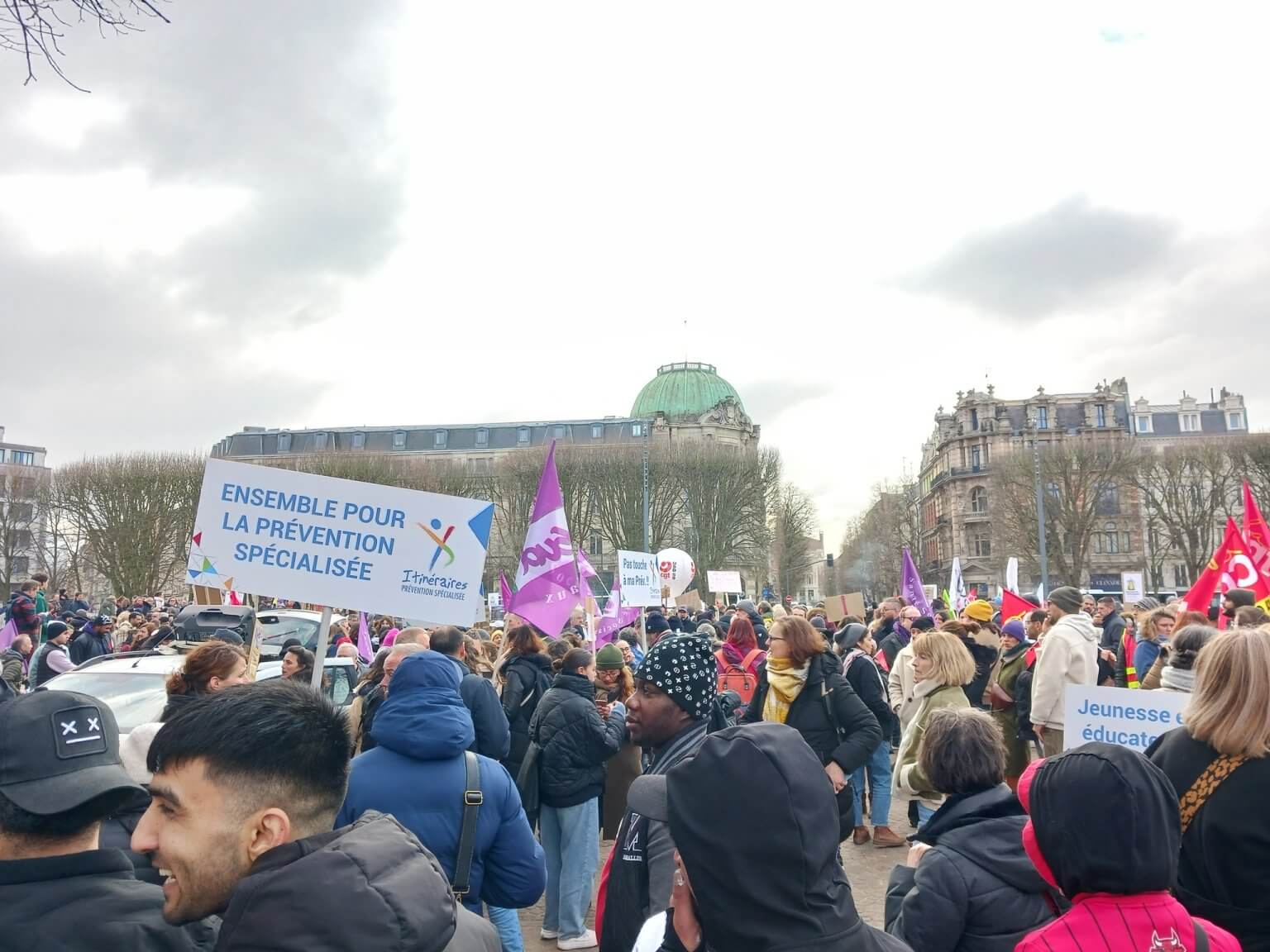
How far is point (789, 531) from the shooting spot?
66250 millimetres

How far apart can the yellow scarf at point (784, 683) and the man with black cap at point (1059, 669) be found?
A: 7.41 feet

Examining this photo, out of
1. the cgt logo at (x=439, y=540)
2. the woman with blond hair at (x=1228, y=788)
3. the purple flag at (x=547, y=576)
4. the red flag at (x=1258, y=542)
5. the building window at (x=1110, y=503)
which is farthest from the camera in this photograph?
the building window at (x=1110, y=503)

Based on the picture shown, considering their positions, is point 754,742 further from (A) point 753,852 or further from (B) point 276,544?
(B) point 276,544

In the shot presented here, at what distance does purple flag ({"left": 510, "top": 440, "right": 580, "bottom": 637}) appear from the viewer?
9039mm

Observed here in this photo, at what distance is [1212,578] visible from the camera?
35.0 feet

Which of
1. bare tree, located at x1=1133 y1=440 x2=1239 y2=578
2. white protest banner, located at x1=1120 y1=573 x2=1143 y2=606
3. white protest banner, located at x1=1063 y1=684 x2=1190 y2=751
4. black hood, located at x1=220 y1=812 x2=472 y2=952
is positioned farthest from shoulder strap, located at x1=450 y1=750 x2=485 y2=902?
bare tree, located at x1=1133 y1=440 x2=1239 y2=578

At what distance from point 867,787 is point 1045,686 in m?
2.56

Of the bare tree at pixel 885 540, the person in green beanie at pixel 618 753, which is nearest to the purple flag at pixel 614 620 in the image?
the person in green beanie at pixel 618 753

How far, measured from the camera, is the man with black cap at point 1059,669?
7270mm

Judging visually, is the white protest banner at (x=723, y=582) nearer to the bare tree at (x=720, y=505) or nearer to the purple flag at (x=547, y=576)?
the purple flag at (x=547, y=576)

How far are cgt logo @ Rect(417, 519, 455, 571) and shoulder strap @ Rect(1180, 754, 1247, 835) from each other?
3961 mm

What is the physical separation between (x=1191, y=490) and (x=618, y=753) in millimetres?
55596

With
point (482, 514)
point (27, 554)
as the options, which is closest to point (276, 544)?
point (482, 514)

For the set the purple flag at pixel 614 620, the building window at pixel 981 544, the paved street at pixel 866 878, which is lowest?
the paved street at pixel 866 878
